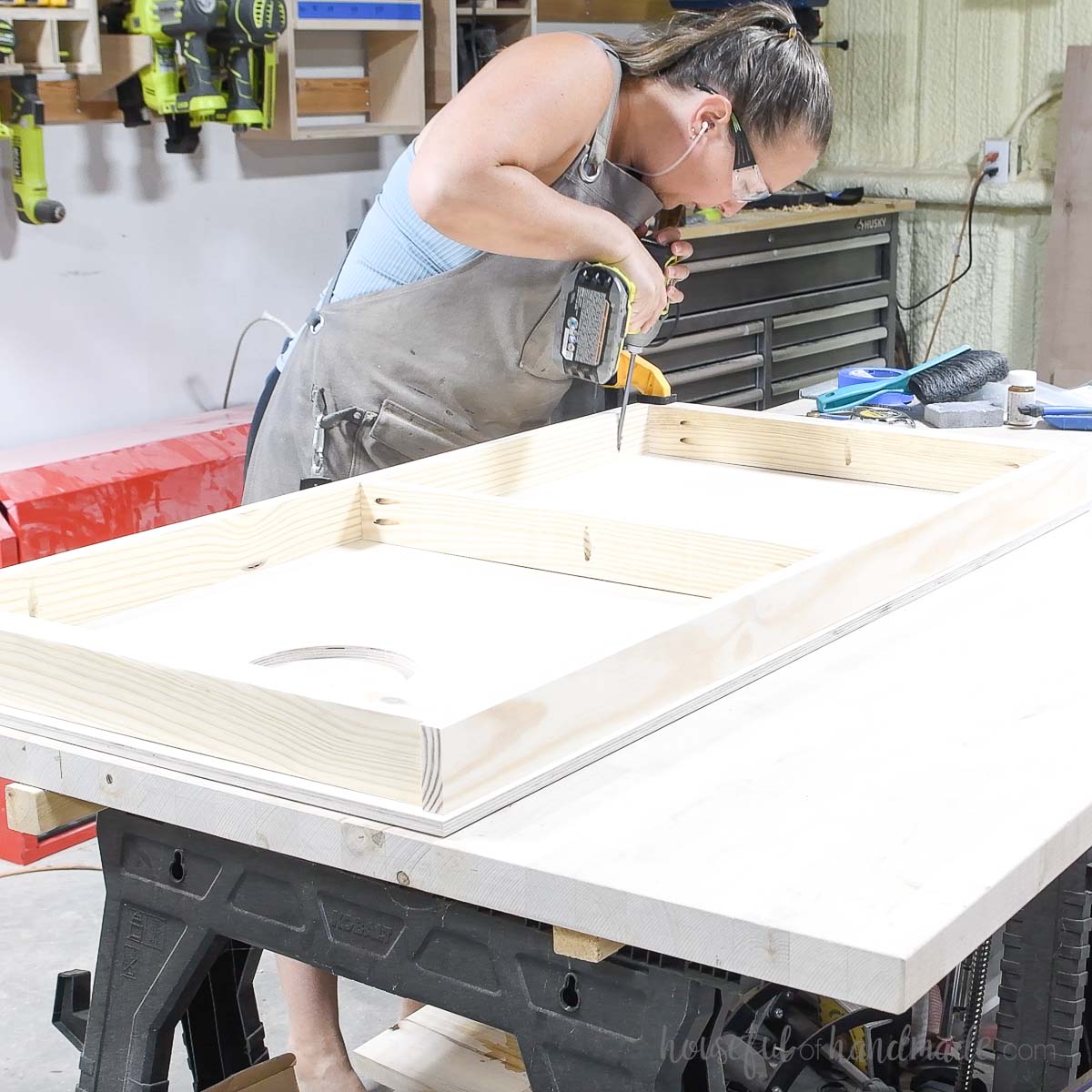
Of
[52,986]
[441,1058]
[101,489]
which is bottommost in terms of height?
[52,986]

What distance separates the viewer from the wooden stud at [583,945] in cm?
88

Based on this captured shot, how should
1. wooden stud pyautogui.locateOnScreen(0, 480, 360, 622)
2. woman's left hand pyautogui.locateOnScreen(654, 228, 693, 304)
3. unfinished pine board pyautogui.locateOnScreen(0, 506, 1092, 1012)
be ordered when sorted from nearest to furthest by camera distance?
unfinished pine board pyautogui.locateOnScreen(0, 506, 1092, 1012)
wooden stud pyautogui.locateOnScreen(0, 480, 360, 622)
woman's left hand pyautogui.locateOnScreen(654, 228, 693, 304)

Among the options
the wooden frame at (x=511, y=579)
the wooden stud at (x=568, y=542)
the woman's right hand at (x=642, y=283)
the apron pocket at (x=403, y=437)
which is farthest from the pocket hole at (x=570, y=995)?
the apron pocket at (x=403, y=437)

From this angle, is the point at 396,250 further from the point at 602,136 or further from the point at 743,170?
the point at 743,170

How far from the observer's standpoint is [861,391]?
2598 mm

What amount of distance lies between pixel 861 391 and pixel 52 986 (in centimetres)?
173

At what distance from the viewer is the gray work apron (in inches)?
76.7

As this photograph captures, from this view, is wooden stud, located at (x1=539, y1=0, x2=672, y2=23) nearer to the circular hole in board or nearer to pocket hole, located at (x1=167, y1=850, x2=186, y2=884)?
the circular hole in board

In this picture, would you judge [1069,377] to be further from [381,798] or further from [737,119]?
[381,798]

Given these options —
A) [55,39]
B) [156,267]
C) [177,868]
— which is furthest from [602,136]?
[156,267]

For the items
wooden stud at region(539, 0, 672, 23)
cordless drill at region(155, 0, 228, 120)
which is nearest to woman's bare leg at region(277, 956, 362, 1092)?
cordless drill at region(155, 0, 228, 120)

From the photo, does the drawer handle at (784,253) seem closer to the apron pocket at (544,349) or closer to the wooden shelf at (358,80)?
the wooden shelf at (358,80)

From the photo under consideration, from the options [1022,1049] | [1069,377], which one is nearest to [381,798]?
[1022,1049]

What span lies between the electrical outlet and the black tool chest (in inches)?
13.8
